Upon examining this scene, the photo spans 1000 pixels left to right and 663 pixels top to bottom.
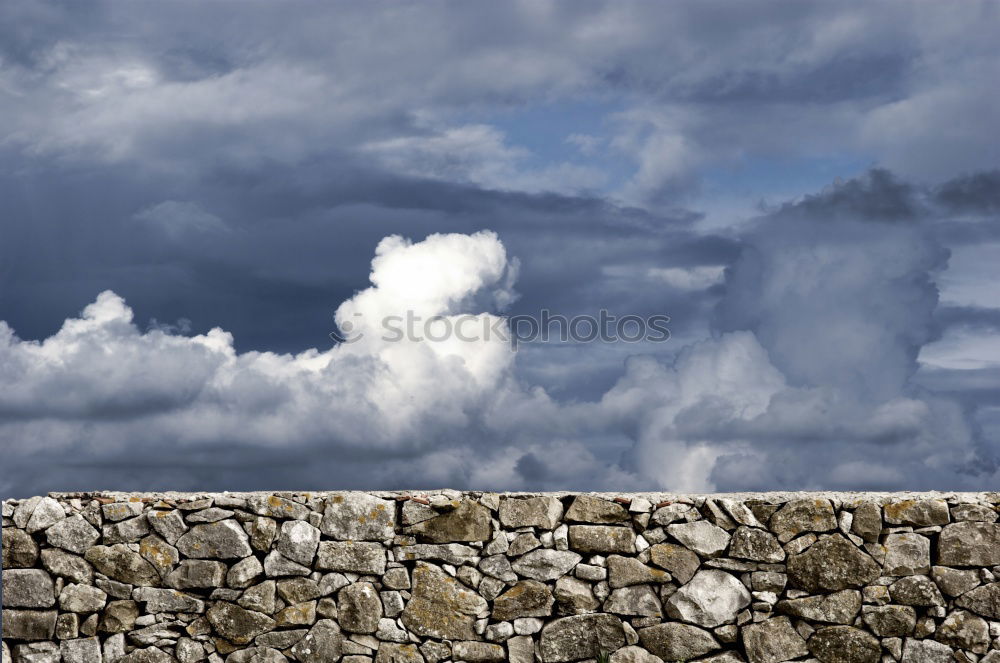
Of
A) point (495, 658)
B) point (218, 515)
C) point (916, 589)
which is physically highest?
point (218, 515)

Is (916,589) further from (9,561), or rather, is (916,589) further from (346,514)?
(9,561)

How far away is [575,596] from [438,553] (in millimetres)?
1663

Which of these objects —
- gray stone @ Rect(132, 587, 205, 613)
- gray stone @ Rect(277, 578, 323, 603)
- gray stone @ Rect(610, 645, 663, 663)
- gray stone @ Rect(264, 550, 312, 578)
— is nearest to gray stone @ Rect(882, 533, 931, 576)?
gray stone @ Rect(610, 645, 663, 663)

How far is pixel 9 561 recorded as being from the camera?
43.7 ft

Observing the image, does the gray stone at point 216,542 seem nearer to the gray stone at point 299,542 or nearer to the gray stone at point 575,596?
the gray stone at point 299,542

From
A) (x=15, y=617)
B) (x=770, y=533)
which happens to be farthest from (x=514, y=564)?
(x=15, y=617)

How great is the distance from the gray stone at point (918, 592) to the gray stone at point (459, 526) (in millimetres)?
4710

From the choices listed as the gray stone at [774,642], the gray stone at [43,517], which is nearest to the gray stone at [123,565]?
the gray stone at [43,517]

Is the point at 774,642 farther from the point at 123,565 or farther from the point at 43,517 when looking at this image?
the point at 43,517

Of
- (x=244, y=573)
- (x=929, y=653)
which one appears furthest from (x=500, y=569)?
(x=929, y=653)

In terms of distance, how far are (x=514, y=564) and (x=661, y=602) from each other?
175 centimetres

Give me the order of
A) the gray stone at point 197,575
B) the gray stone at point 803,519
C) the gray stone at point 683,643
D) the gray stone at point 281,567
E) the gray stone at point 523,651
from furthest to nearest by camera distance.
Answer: the gray stone at point 197,575 < the gray stone at point 281,567 < the gray stone at point 523,651 < the gray stone at point 683,643 < the gray stone at point 803,519

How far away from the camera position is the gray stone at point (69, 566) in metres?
13.3

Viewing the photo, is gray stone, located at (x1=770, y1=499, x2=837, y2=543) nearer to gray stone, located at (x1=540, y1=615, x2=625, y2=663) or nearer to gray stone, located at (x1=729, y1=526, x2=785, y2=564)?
gray stone, located at (x1=729, y1=526, x2=785, y2=564)
